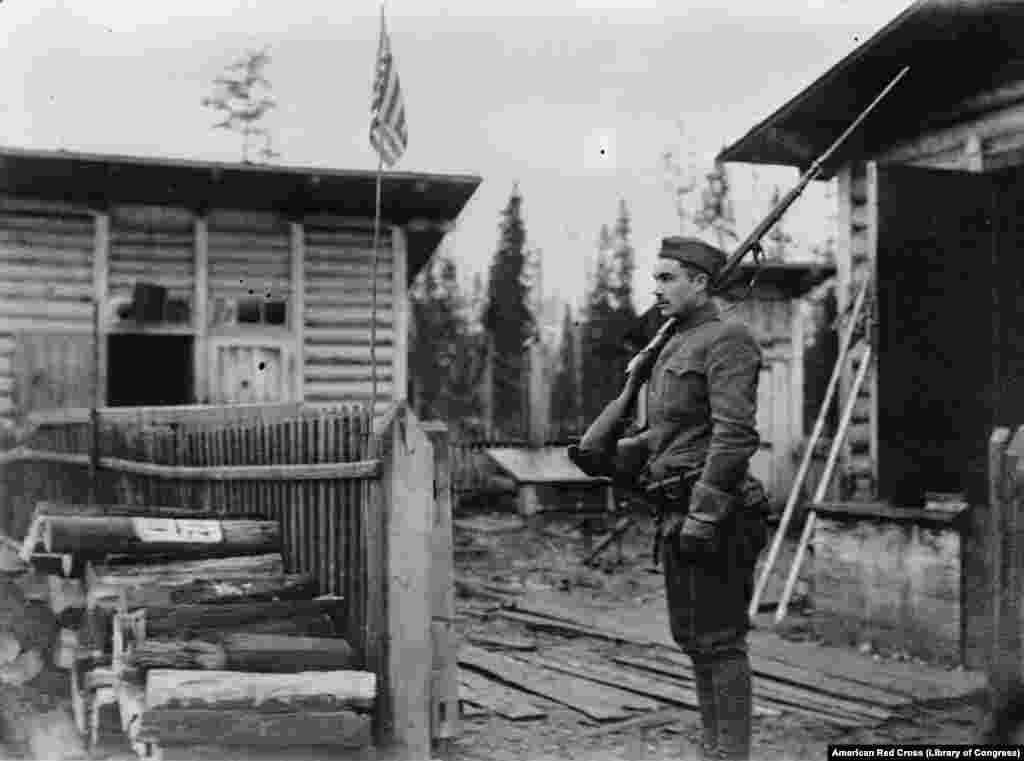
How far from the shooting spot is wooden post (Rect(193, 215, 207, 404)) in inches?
492

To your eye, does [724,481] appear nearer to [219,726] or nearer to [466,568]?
[219,726]

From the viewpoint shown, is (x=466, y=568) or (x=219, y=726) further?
(x=466, y=568)

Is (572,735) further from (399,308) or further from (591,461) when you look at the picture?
(399,308)

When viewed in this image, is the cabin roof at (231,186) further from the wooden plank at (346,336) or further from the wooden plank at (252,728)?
the wooden plank at (252,728)

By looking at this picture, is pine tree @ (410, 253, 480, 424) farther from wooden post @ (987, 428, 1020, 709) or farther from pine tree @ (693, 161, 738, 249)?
wooden post @ (987, 428, 1020, 709)

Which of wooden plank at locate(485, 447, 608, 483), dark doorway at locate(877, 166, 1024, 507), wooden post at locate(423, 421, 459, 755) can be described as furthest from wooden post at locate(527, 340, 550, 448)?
wooden post at locate(423, 421, 459, 755)

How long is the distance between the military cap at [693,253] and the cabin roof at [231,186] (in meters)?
7.61

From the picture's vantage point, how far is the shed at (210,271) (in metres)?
11.8

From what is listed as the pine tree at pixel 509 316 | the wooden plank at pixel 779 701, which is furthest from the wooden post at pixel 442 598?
the pine tree at pixel 509 316

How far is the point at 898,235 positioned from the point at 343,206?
23.2 feet

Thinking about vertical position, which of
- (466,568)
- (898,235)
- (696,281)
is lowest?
(466,568)

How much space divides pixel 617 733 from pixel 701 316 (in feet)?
7.68

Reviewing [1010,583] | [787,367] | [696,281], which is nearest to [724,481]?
[696,281]

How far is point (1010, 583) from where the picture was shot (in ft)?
14.6
